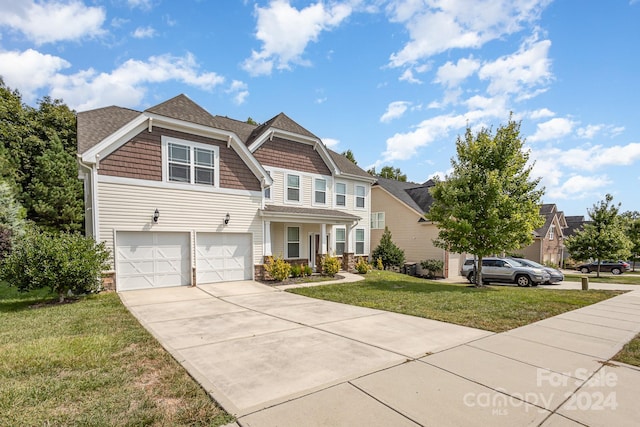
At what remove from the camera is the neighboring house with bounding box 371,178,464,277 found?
22.1 meters

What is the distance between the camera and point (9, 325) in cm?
684

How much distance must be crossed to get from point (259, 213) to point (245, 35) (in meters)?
7.27

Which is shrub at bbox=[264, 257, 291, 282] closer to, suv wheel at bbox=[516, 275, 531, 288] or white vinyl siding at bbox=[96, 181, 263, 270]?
white vinyl siding at bbox=[96, 181, 263, 270]

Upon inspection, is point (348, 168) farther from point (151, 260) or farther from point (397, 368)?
point (397, 368)

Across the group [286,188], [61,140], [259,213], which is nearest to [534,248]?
[286,188]

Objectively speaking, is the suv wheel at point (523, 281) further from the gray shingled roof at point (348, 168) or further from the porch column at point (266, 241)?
the porch column at point (266, 241)

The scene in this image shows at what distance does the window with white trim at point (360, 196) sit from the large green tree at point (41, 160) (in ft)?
66.5

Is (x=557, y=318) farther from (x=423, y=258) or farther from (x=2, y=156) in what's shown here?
(x=2, y=156)

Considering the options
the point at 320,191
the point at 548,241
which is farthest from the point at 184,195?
the point at 548,241

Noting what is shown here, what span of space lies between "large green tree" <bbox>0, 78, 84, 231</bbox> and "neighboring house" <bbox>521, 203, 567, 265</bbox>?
40.5 metres

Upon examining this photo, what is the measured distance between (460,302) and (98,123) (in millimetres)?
15238

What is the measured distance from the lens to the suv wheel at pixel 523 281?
16.9 m

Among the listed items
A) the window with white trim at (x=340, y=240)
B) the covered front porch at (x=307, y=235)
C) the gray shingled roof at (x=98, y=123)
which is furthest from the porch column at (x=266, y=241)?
the gray shingled roof at (x=98, y=123)

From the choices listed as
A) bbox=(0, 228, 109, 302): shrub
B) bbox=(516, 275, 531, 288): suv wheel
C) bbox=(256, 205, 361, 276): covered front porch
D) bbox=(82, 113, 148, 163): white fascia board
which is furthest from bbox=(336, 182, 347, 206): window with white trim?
bbox=(0, 228, 109, 302): shrub
